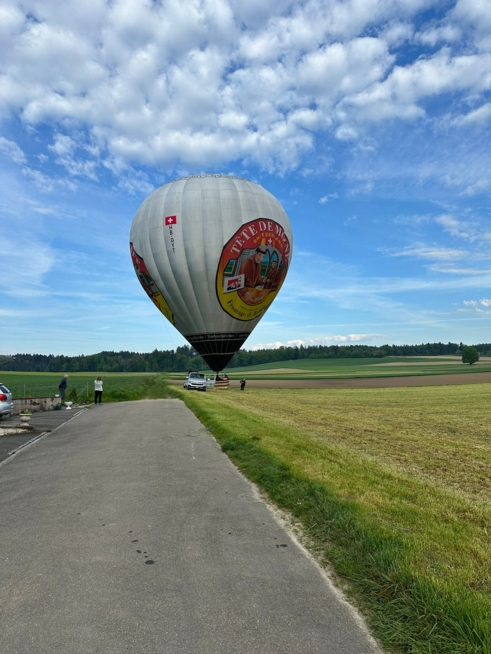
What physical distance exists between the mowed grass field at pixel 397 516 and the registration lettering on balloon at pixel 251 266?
17386 millimetres

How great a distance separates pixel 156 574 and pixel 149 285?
2939cm

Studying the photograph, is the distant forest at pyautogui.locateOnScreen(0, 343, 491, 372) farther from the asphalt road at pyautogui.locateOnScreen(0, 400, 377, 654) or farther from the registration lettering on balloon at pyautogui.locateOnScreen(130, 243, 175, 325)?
the asphalt road at pyautogui.locateOnScreen(0, 400, 377, 654)

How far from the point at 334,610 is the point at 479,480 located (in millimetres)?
5910

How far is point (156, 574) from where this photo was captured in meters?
4.20

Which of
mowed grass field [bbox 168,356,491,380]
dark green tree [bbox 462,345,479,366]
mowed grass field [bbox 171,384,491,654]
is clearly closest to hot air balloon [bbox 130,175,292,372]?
mowed grass field [bbox 171,384,491,654]

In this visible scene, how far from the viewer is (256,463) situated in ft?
28.5

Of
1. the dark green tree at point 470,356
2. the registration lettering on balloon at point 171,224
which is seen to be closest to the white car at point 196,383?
the registration lettering on balloon at point 171,224

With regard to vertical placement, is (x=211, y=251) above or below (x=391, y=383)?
above

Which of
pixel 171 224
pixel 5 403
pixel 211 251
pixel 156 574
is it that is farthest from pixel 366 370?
pixel 156 574

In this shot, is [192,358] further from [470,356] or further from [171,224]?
[171,224]

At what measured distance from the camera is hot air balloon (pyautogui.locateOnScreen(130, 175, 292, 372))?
95.7ft

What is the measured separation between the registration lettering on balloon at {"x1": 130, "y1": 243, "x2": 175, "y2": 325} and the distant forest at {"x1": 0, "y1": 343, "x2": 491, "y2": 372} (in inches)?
4955

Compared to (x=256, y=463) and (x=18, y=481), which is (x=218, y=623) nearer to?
(x=256, y=463)

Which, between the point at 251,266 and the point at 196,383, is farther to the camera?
the point at 196,383
